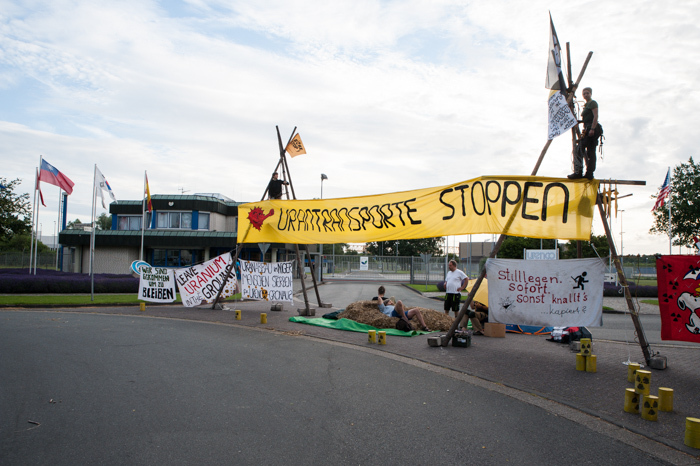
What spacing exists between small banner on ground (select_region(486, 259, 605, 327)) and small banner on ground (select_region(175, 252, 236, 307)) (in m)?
9.91

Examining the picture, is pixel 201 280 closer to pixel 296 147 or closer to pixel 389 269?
pixel 296 147

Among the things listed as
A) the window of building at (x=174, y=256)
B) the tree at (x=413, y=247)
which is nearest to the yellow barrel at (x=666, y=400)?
the window of building at (x=174, y=256)

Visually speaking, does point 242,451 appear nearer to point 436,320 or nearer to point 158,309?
point 436,320

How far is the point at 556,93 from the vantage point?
8.43m

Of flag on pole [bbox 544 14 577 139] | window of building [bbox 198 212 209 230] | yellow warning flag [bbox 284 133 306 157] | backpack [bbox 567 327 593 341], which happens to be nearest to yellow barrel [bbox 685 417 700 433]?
flag on pole [bbox 544 14 577 139]

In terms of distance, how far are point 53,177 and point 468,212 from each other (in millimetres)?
24069

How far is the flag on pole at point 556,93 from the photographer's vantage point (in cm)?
805

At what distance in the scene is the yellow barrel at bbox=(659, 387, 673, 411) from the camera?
17.3 ft

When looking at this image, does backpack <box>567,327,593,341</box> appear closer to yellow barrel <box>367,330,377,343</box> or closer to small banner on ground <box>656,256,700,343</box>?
small banner on ground <box>656,256,700,343</box>

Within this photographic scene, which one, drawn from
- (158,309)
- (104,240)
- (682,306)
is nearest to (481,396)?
(682,306)

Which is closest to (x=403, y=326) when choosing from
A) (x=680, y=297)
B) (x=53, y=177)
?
(x=680, y=297)

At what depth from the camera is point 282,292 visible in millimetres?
14633

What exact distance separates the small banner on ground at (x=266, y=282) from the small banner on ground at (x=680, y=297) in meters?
10.2

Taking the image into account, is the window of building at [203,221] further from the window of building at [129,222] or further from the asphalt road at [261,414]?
the asphalt road at [261,414]
